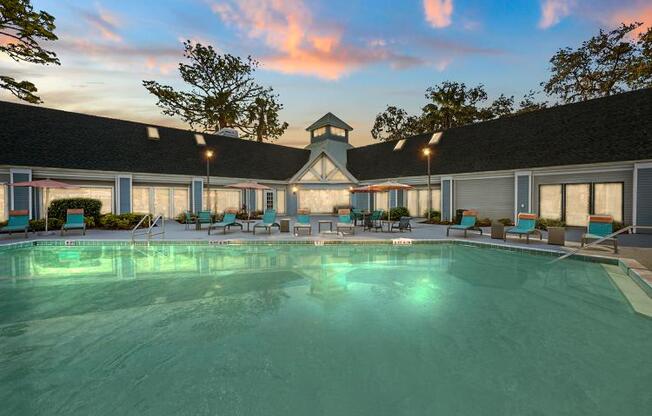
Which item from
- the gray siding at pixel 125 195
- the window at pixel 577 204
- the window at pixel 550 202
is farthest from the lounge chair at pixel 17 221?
the window at pixel 577 204

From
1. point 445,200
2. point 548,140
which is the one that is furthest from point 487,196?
point 548,140

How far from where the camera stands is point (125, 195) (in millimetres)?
19297

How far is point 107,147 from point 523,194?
26.5m

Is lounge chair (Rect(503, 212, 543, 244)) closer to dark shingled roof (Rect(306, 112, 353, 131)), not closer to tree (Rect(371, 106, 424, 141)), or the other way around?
dark shingled roof (Rect(306, 112, 353, 131))

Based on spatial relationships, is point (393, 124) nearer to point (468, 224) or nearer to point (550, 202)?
point (550, 202)

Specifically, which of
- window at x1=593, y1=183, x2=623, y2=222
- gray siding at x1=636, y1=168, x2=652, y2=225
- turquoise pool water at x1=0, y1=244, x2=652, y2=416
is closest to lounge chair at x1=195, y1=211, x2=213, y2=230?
turquoise pool water at x1=0, y1=244, x2=652, y2=416

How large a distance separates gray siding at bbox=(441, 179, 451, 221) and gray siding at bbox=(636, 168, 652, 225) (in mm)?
9097

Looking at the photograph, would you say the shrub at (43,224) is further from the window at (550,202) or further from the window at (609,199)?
the window at (609,199)

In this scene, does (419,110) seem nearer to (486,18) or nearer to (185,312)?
(486,18)

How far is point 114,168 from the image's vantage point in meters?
19.0

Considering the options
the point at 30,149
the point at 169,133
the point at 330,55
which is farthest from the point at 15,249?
the point at 330,55

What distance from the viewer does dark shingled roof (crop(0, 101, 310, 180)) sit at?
56.0 feet

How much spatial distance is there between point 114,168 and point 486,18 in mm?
24072

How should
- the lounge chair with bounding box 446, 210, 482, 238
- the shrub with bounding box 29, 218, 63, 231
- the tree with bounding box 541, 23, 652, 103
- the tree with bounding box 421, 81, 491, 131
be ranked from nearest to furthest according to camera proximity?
1. the lounge chair with bounding box 446, 210, 482, 238
2. the shrub with bounding box 29, 218, 63, 231
3. the tree with bounding box 541, 23, 652, 103
4. the tree with bounding box 421, 81, 491, 131
